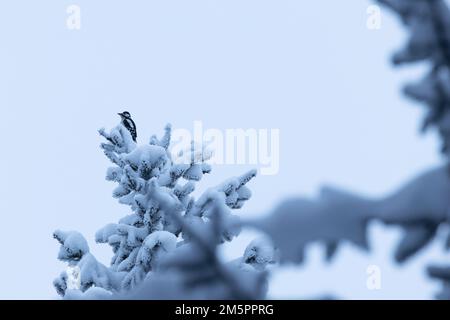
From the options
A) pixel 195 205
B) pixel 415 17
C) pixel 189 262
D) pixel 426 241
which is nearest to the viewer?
pixel 189 262

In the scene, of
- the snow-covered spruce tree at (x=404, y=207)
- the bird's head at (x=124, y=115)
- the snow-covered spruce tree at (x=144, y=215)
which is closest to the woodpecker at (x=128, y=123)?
the bird's head at (x=124, y=115)

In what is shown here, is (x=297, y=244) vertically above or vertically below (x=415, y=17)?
below

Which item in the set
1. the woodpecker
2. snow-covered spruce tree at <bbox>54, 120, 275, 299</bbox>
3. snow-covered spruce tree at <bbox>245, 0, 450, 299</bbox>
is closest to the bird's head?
the woodpecker

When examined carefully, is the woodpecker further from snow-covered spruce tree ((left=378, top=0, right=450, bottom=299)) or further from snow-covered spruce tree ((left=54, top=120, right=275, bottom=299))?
snow-covered spruce tree ((left=378, top=0, right=450, bottom=299))

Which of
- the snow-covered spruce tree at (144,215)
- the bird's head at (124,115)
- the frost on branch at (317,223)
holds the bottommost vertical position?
the frost on branch at (317,223)

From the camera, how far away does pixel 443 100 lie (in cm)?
188

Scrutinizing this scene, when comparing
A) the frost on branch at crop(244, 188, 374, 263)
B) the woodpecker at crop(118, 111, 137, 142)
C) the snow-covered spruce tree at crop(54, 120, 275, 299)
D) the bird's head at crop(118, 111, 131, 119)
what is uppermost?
the bird's head at crop(118, 111, 131, 119)

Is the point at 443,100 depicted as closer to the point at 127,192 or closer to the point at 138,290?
the point at 138,290

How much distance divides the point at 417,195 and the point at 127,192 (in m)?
9.27

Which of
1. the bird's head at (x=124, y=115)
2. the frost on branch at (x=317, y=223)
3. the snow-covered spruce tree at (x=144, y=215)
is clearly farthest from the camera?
the bird's head at (x=124, y=115)

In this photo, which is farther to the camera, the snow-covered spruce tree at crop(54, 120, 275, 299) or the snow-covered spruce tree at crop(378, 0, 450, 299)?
the snow-covered spruce tree at crop(54, 120, 275, 299)

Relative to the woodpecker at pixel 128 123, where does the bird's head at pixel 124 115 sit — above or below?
above

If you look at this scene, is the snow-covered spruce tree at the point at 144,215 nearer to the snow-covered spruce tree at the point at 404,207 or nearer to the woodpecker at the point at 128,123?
the woodpecker at the point at 128,123

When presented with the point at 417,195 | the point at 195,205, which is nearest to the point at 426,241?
the point at 417,195
